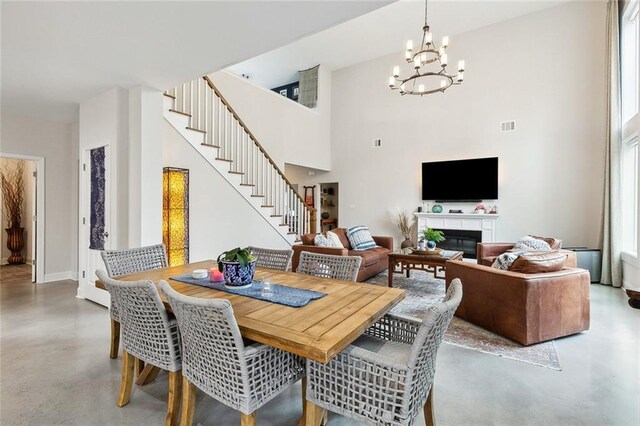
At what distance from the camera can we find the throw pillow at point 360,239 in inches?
216

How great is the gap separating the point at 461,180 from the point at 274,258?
17.9 ft

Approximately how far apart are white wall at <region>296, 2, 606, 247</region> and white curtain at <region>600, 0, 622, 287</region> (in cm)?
61

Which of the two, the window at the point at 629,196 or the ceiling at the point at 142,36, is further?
the window at the point at 629,196

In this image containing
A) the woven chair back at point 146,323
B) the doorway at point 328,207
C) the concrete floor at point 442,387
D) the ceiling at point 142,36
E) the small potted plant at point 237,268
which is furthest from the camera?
the doorway at point 328,207

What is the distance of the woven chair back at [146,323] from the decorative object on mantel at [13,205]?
659cm

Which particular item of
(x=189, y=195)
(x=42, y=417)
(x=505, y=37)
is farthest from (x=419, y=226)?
(x=42, y=417)

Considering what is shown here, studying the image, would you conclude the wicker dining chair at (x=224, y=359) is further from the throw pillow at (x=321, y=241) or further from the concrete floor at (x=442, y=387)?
the throw pillow at (x=321, y=241)

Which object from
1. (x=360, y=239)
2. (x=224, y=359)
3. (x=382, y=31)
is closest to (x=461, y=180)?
(x=360, y=239)

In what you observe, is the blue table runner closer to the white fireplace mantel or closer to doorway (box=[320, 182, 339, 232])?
the white fireplace mantel

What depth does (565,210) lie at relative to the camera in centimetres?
593

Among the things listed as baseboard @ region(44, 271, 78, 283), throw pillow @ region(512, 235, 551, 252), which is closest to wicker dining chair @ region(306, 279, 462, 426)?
throw pillow @ region(512, 235, 551, 252)

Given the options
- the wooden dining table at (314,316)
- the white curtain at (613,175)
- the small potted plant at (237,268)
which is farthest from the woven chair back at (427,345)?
the white curtain at (613,175)

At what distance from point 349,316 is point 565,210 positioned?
20.9ft

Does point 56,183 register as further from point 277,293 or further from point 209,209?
point 277,293
